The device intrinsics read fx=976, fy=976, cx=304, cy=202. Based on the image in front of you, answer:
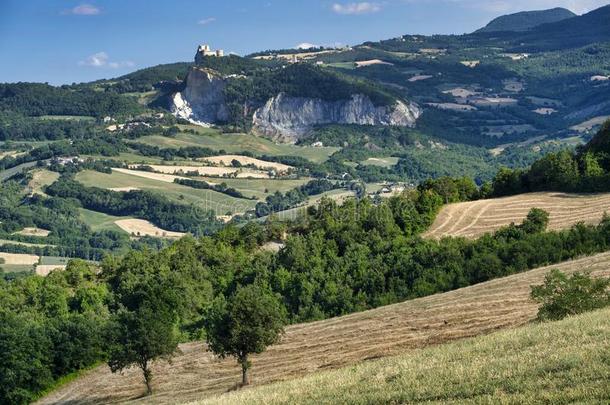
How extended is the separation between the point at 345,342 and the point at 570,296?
17.2m

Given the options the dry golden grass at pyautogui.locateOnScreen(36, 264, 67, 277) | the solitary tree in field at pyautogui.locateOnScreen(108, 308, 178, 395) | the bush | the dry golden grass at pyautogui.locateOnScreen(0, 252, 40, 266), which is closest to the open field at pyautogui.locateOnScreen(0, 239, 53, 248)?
the dry golden grass at pyautogui.locateOnScreen(0, 252, 40, 266)

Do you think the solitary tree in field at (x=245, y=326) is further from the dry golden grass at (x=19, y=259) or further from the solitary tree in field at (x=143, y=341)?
the dry golden grass at (x=19, y=259)

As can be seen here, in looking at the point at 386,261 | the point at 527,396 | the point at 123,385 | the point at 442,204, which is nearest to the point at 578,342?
the point at 527,396

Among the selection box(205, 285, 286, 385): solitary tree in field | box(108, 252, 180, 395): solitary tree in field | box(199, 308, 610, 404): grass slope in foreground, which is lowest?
box(108, 252, 180, 395): solitary tree in field

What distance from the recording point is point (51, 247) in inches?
7072

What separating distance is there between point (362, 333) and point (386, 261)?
30119 millimetres

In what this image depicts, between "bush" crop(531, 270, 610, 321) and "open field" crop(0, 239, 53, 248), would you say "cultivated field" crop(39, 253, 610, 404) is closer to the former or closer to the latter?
"bush" crop(531, 270, 610, 321)

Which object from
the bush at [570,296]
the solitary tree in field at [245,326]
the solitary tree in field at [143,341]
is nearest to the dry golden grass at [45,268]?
the solitary tree in field at [143,341]

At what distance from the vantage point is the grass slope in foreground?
2394cm

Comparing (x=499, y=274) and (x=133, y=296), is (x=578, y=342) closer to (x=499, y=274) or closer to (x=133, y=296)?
(x=499, y=274)

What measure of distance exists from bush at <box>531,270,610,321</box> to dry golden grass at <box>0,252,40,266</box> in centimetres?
12764

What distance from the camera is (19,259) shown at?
16562 cm

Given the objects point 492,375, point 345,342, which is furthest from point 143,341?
point 492,375

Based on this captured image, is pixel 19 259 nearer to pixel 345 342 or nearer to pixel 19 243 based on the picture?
pixel 19 243
